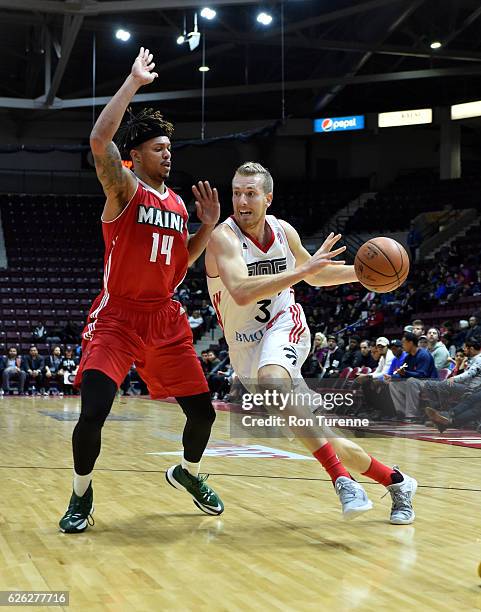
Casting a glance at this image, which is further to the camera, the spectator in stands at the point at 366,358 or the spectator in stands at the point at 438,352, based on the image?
the spectator in stands at the point at 366,358

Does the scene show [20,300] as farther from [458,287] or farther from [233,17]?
[458,287]

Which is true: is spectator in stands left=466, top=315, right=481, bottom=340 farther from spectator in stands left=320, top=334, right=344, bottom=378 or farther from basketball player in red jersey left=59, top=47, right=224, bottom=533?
basketball player in red jersey left=59, top=47, right=224, bottom=533

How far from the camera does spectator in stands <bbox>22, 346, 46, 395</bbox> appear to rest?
1928 cm

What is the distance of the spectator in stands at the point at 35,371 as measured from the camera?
19281 mm

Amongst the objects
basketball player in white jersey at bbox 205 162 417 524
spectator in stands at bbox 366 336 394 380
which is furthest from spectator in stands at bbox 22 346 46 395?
basketball player in white jersey at bbox 205 162 417 524

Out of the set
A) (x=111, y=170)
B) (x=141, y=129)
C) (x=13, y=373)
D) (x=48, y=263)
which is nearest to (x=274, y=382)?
(x=111, y=170)

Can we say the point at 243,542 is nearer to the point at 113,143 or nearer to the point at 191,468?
the point at 191,468

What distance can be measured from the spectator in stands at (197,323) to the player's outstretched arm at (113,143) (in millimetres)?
17908

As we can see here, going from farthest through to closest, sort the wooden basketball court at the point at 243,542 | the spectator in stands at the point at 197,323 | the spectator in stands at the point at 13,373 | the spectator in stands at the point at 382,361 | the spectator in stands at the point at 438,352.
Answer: the spectator in stands at the point at 197,323 < the spectator in stands at the point at 13,373 < the spectator in stands at the point at 438,352 < the spectator in stands at the point at 382,361 < the wooden basketball court at the point at 243,542

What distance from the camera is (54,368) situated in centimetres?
1962

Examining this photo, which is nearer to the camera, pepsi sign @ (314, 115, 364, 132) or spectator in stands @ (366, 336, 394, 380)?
spectator in stands @ (366, 336, 394, 380)

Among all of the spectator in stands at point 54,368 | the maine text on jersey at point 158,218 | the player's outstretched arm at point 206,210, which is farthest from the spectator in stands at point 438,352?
the spectator in stands at point 54,368

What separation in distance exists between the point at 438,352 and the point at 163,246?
8.39m

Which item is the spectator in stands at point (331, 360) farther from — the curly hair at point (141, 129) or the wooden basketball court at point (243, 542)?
the curly hair at point (141, 129)
